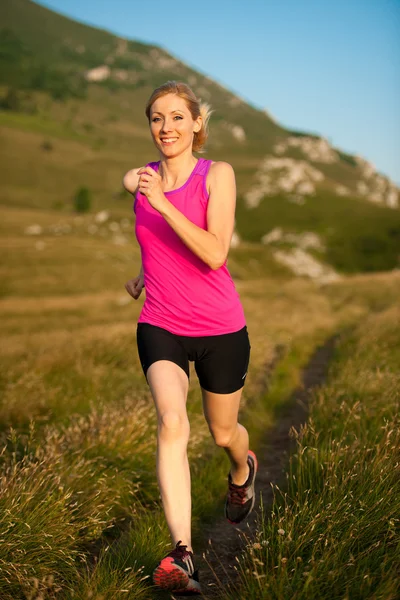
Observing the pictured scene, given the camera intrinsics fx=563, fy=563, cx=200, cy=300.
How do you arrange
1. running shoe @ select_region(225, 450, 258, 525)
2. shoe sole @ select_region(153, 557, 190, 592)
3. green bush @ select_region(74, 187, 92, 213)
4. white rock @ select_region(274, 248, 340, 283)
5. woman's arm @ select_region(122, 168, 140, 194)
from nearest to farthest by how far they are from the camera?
1. shoe sole @ select_region(153, 557, 190, 592)
2. woman's arm @ select_region(122, 168, 140, 194)
3. running shoe @ select_region(225, 450, 258, 525)
4. white rock @ select_region(274, 248, 340, 283)
5. green bush @ select_region(74, 187, 92, 213)

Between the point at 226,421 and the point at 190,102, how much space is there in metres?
2.46

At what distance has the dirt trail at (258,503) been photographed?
389cm

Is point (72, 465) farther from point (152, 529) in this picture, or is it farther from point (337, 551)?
point (337, 551)

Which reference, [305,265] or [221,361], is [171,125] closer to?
[221,361]

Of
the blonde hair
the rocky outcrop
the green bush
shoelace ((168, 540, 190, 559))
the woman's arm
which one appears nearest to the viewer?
shoelace ((168, 540, 190, 559))

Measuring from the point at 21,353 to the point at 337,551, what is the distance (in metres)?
10.1

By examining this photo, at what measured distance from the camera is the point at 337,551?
3.21 meters

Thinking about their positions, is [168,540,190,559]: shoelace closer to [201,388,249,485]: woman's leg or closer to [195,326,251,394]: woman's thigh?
[201,388,249,485]: woman's leg

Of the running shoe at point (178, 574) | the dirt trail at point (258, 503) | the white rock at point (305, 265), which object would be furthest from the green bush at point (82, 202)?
the running shoe at point (178, 574)

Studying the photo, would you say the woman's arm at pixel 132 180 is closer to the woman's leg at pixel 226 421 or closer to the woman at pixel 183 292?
the woman at pixel 183 292

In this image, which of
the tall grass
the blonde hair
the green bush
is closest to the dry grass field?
the tall grass

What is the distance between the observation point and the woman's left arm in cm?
366

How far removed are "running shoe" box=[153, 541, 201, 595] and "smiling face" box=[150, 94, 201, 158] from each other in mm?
2769

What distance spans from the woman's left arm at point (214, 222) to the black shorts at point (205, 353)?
2.01 feet
